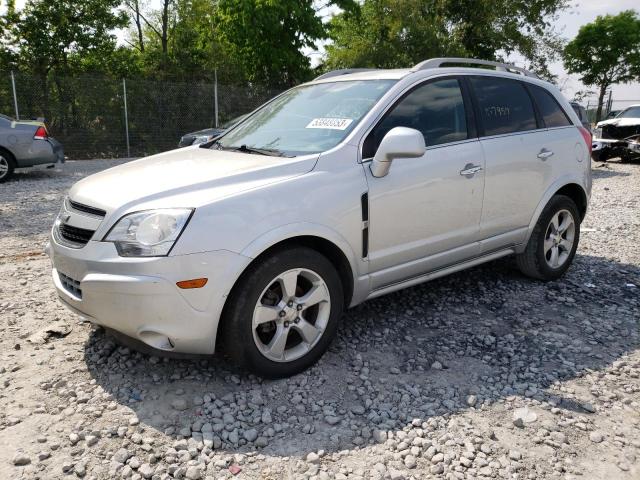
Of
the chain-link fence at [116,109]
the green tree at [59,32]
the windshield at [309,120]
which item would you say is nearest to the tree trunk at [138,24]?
the green tree at [59,32]

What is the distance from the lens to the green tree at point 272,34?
20000 millimetres

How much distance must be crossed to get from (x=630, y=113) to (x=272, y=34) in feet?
42.1

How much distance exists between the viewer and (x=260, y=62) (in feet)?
68.7

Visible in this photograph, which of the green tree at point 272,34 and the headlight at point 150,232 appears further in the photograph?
the green tree at point 272,34

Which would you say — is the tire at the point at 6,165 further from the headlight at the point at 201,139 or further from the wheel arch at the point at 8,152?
the headlight at the point at 201,139

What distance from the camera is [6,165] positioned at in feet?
34.1

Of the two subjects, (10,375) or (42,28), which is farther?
(42,28)

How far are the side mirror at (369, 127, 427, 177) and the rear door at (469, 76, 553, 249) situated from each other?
41.5 inches

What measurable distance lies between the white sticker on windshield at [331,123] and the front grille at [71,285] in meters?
1.80

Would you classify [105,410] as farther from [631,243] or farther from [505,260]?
[631,243]

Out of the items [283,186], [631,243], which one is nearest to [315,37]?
[631,243]

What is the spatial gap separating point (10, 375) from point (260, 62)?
19430 mm

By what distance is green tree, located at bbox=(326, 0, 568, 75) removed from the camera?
2073 centimetres

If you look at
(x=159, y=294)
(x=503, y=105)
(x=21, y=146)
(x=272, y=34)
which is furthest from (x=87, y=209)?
(x=272, y=34)
